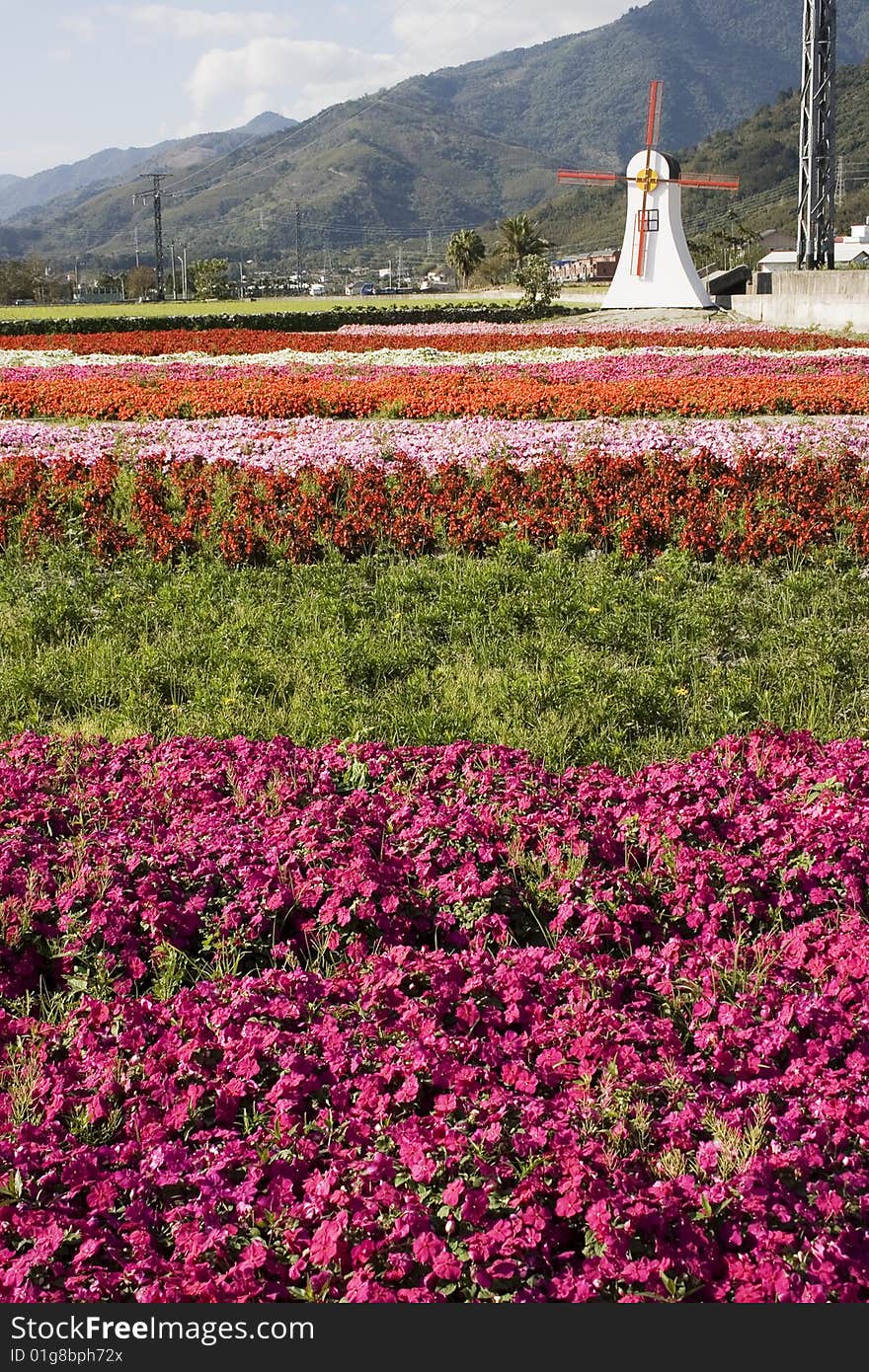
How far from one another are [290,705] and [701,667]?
2.26 meters

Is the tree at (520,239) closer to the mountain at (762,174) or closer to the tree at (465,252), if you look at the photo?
the tree at (465,252)

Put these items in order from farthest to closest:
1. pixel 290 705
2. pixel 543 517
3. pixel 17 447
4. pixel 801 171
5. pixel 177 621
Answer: pixel 801 171 < pixel 17 447 < pixel 543 517 < pixel 177 621 < pixel 290 705

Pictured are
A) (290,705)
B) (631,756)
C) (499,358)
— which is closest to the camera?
(631,756)

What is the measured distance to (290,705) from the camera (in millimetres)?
6465

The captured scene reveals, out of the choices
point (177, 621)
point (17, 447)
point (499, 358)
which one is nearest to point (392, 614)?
point (177, 621)

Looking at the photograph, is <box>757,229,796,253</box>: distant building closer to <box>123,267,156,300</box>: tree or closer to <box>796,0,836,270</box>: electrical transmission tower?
<box>123,267,156,300</box>: tree

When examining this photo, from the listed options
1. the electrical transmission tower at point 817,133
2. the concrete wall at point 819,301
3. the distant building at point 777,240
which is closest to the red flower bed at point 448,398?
the concrete wall at point 819,301

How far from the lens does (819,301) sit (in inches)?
1438

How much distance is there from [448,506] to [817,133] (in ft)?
120

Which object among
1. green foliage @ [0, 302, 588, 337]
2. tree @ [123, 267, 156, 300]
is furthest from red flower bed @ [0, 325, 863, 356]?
tree @ [123, 267, 156, 300]

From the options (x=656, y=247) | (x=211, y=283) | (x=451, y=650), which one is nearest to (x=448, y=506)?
(x=451, y=650)

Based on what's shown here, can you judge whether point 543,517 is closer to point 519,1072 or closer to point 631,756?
point 631,756

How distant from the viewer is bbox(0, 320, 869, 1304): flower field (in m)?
2.79

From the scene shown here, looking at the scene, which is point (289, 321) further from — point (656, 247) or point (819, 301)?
point (819, 301)
